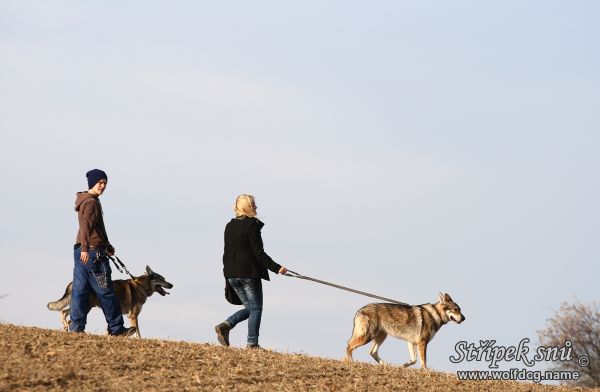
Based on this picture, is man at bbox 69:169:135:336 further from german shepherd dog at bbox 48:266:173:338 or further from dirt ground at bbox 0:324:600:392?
german shepherd dog at bbox 48:266:173:338

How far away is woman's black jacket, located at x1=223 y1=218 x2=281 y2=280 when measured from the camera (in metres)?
15.8

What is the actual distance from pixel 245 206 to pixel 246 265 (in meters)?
0.93

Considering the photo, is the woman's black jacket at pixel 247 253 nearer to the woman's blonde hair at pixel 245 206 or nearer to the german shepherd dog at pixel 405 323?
the woman's blonde hair at pixel 245 206

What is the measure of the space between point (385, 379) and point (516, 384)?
8.50ft

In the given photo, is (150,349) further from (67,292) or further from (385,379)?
(67,292)

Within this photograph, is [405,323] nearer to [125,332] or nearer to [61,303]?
[125,332]

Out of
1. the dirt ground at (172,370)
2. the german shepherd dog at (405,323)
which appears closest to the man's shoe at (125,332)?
the dirt ground at (172,370)

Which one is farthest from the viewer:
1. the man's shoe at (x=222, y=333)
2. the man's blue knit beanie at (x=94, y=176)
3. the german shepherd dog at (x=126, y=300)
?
the german shepherd dog at (x=126, y=300)

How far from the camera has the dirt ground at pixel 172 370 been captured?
12758 millimetres

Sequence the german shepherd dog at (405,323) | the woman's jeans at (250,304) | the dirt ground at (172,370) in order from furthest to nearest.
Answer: the german shepherd dog at (405,323)
the woman's jeans at (250,304)
the dirt ground at (172,370)

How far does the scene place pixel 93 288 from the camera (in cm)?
1571

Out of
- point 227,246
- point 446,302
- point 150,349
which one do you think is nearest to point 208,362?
point 150,349

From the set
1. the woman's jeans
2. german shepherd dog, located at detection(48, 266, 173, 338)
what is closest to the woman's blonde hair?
the woman's jeans

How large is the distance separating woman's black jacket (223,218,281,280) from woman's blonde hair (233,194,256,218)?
0.27 feet
